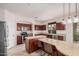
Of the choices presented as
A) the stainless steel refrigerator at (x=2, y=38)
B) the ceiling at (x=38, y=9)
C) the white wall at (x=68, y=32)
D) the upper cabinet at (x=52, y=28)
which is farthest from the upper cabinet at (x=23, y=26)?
the white wall at (x=68, y=32)

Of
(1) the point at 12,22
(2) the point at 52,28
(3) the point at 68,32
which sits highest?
(1) the point at 12,22

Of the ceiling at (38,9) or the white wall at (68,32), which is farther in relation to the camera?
the white wall at (68,32)

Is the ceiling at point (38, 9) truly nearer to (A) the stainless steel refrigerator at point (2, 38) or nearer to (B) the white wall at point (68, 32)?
(B) the white wall at point (68, 32)

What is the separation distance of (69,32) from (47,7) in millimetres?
875

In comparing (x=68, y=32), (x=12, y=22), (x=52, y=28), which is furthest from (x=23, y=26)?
(x=68, y=32)

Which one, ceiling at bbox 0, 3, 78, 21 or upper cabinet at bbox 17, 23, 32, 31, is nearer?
ceiling at bbox 0, 3, 78, 21

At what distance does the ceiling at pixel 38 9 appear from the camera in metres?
2.55

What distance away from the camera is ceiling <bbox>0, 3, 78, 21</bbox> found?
2547mm

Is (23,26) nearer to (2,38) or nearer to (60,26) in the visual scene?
(2,38)

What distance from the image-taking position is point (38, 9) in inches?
107

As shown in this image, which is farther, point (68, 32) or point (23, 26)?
point (23, 26)

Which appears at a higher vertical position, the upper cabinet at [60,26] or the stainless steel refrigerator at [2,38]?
the upper cabinet at [60,26]

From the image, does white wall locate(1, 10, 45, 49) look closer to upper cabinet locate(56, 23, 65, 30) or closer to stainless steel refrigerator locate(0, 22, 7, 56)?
stainless steel refrigerator locate(0, 22, 7, 56)

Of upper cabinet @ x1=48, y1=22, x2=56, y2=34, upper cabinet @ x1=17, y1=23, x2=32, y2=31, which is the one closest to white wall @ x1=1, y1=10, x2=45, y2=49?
upper cabinet @ x1=17, y1=23, x2=32, y2=31
